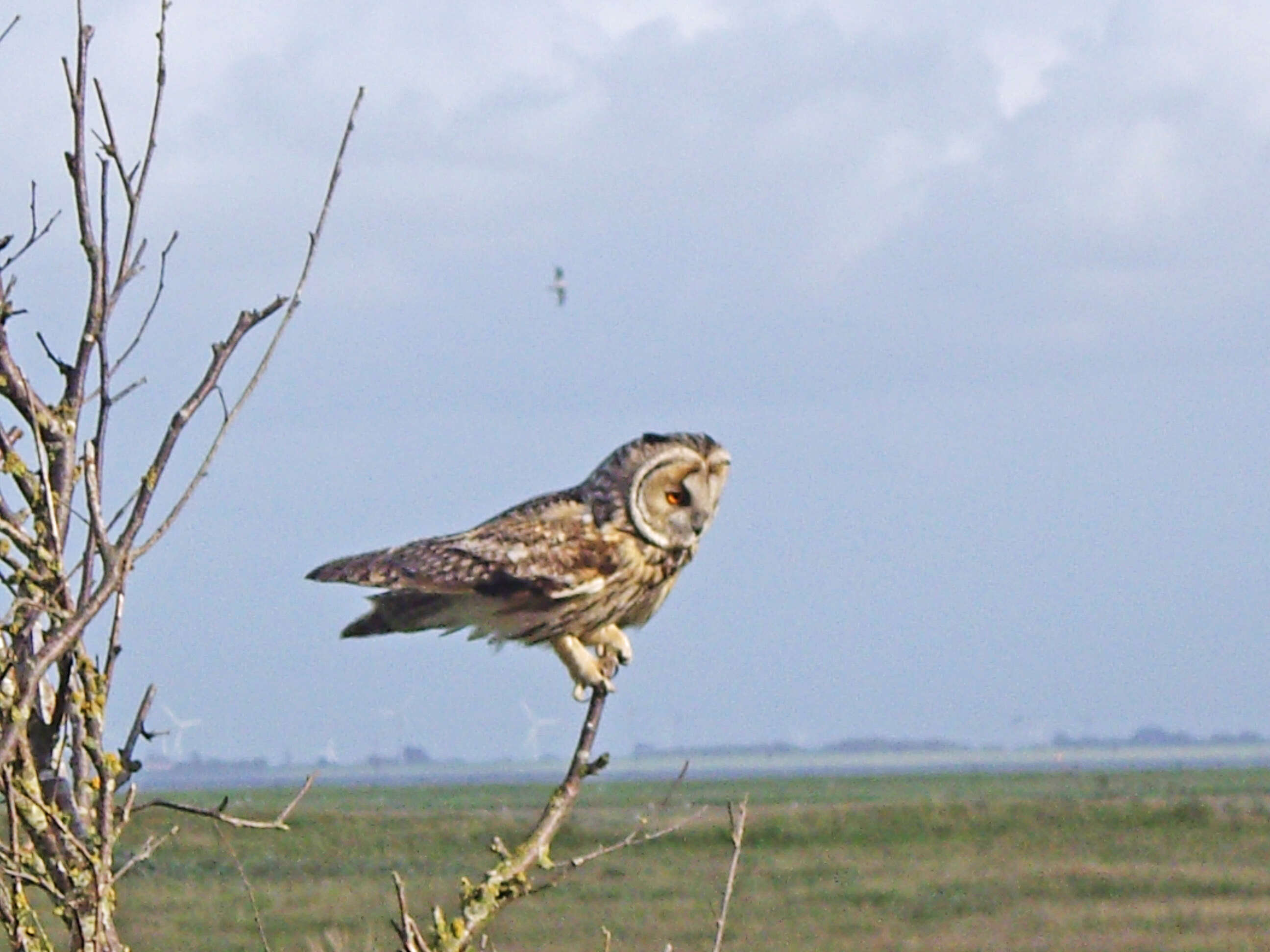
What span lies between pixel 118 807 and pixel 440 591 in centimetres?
92

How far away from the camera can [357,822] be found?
4481 centimetres

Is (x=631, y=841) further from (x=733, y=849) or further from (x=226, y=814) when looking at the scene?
(x=226, y=814)

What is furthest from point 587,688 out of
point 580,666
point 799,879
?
point 799,879

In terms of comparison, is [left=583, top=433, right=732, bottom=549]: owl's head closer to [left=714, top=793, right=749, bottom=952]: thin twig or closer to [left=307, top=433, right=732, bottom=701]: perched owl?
[left=307, top=433, right=732, bottom=701]: perched owl

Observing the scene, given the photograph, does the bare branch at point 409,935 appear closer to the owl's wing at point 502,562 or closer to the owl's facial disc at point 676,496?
the owl's wing at point 502,562

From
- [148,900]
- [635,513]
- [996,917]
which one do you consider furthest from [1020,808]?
[635,513]

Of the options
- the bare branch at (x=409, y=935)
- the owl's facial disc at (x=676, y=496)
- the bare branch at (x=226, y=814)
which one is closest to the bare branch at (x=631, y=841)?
the bare branch at (x=409, y=935)

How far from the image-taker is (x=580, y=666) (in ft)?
13.6

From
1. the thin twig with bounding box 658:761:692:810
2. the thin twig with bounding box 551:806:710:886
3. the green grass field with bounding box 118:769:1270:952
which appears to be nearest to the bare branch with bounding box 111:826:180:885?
the thin twig with bounding box 551:806:710:886

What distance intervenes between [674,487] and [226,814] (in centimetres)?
129

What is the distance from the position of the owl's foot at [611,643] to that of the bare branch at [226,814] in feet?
3.16

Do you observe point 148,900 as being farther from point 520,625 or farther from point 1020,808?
point 520,625

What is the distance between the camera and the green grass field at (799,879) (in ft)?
90.7

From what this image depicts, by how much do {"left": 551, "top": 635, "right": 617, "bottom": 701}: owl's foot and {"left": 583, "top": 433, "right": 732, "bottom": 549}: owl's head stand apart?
0.84 feet
